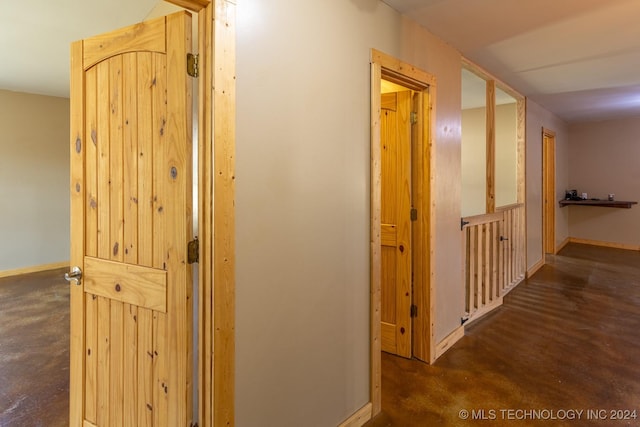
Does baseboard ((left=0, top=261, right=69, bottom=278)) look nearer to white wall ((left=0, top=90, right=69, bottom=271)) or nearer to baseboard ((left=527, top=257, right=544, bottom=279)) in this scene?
white wall ((left=0, top=90, right=69, bottom=271))

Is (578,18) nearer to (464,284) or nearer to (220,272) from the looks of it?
(464,284)

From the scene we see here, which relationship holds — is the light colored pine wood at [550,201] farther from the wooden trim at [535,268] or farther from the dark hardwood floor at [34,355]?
the dark hardwood floor at [34,355]

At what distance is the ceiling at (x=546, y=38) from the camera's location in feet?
7.68

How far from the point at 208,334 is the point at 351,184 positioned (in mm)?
1051

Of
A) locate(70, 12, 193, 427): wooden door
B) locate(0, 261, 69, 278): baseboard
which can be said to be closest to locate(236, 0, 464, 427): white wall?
locate(70, 12, 193, 427): wooden door

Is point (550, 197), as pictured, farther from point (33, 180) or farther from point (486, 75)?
point (33, 180)

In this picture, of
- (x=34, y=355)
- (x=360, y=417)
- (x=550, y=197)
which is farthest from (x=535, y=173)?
(x=34, y=355)

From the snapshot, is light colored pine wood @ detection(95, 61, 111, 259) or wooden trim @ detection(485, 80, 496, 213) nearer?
light colored pine wood @ detection(95, 61, 111, 259)

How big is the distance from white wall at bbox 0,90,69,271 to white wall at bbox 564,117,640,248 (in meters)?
9.44

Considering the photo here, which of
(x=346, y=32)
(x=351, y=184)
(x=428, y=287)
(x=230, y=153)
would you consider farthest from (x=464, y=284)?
(x=230, y=153)

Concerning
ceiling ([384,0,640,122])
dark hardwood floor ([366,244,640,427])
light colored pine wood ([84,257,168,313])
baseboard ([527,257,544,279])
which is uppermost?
ceiling ([384,0,640,122])

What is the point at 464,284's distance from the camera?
11.0ft

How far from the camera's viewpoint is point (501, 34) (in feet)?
9.16

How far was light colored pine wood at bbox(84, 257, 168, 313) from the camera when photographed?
59.7 inches
